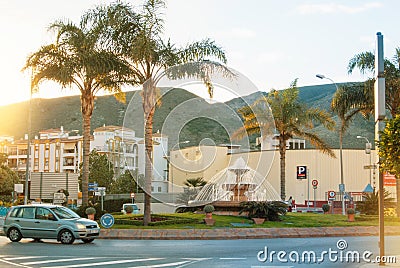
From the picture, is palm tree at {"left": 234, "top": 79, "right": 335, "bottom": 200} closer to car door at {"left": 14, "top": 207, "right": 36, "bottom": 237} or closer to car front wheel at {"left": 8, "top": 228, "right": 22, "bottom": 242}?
car door at {"left": 14, "top": 207, "right": 36, "bottom": 237}

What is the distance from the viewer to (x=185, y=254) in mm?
18203

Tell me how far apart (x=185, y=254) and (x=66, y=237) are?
19.8 feet

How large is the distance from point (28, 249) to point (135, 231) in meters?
7.19

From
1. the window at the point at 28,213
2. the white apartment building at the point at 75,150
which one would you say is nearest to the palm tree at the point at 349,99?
the window at the point at 28,213

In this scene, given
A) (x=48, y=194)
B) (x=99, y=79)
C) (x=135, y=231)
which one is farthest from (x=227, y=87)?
(x=48, y=194)

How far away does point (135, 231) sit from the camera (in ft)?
86.0

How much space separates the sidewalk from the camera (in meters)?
25.3

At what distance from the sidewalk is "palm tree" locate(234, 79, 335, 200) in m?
13.9

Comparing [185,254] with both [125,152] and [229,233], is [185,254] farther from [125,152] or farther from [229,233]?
[125,152]

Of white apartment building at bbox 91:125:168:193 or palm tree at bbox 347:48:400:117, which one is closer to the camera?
palm tree at bbox 347:48:400:117

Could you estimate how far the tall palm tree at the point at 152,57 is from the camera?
29.3 meters

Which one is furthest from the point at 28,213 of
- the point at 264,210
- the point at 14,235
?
the point at 264,210

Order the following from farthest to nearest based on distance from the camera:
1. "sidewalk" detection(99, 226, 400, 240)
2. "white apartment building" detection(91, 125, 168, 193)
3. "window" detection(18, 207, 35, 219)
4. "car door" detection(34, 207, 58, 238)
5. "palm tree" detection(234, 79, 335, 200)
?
1. "white apartment building" detection(91, 125, 168, 193)
2. "palm tree" detection(234, 79, 335, 200)
3. "sidewalk" detection(99, 226, 400, 240)
4. "window" detection(18, 207, 35, 219)
5. "car door" detection(34, 207, 58, 238)

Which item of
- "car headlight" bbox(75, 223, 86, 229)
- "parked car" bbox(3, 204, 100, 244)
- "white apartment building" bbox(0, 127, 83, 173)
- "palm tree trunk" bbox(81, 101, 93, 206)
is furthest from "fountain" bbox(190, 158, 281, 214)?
"white apartment building" bbox(0, 127, 83, 173)
